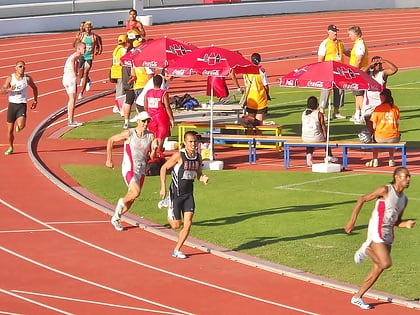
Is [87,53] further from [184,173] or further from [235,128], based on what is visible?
[184,173]

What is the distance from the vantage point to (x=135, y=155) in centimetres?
1873

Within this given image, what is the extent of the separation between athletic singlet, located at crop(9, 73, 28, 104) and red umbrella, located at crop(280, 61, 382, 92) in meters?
5.32

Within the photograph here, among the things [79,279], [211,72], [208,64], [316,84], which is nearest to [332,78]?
[316,84]

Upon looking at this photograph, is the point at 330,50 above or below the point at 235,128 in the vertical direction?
above

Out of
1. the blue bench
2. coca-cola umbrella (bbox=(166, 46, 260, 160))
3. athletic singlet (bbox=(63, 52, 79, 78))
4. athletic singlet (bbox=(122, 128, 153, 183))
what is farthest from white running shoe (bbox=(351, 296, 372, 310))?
athletic singlet (bbox=(63, 52, 79, 78))

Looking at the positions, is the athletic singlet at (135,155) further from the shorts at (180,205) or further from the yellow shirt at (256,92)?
the yellow shirt at (256,92)

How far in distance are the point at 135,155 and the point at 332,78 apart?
505 cm

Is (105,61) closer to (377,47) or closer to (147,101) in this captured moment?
(377,47)

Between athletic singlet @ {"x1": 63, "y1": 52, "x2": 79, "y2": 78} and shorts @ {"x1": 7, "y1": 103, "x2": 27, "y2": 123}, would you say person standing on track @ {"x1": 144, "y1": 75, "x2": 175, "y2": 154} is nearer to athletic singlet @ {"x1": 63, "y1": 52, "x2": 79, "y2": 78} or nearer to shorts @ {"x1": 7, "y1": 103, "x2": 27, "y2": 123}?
shorts @ {"x1": 7, "y1": 103, "x2": 27, "y2": 123}

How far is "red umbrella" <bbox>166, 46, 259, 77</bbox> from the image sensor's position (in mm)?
23031

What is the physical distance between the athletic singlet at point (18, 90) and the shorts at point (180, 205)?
26.1 ft

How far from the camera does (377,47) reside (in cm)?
4416

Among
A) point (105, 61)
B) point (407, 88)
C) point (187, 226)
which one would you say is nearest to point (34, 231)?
point (187, 226)

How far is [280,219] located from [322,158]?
546cm
